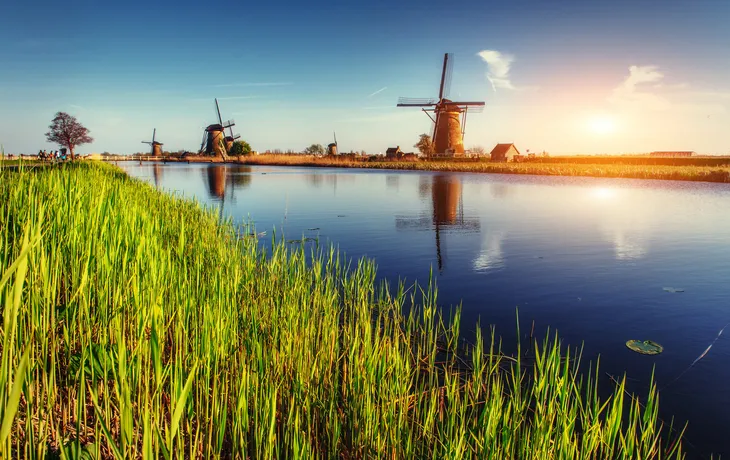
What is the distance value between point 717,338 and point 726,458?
3.03 m

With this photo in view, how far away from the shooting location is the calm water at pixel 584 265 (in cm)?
505

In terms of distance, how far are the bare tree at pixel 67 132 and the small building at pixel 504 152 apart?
75.5 meters

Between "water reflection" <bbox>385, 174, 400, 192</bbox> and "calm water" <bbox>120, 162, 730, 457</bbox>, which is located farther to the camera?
"water reflection" <bbox>385, 174, 400, 192</bbox>

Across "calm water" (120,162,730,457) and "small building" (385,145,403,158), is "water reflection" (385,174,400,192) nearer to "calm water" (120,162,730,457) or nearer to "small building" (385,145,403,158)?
"calm water" (120,162,730,457)

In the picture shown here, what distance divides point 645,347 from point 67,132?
93.3 metres

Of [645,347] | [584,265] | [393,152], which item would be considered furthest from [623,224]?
[393,152]

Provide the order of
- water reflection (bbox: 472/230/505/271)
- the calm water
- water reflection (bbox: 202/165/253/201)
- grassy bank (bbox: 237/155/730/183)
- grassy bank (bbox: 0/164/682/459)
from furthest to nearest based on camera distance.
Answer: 1. grassy bank (bbox: 237/155/730/183)
2. water reflection (bbox: 202/165/253/201)
3. water reflection (bbox: 472/230/505/271)
4. the calm water
5. grassy bank (bbox: 0/164/682/459)

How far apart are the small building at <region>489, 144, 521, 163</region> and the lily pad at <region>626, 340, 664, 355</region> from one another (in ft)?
231

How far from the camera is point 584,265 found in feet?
31.7

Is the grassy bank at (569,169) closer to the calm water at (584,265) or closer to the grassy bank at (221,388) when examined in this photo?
the calm water at (584,265)

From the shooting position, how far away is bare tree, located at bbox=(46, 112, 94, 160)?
75.9m

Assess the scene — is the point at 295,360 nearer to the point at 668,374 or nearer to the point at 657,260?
the point at 668,374

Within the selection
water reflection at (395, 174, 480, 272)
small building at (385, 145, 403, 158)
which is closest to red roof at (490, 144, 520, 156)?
small building at (385, 145, 403, 158)

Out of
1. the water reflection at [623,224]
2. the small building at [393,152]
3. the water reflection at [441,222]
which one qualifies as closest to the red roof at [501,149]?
the small building at [393,152]
